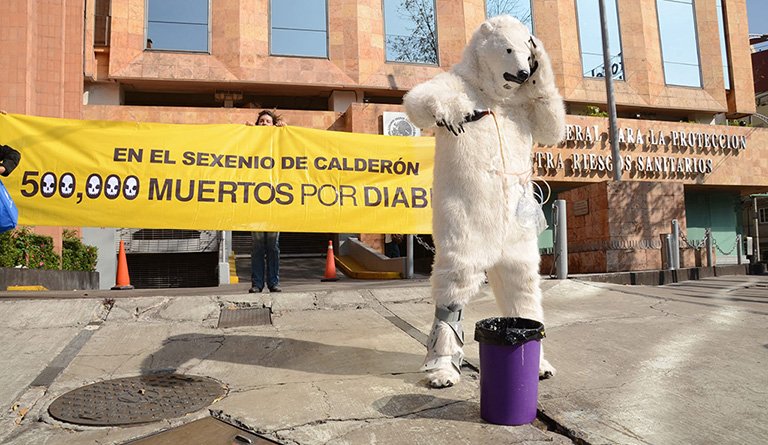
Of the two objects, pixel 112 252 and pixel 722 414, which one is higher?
pixel 112 252

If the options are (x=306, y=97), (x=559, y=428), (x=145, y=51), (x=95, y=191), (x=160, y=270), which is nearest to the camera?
(x=559, y=428)

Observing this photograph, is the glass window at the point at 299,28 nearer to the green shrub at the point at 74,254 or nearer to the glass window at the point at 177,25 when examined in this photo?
the glass window at the point at 177,25

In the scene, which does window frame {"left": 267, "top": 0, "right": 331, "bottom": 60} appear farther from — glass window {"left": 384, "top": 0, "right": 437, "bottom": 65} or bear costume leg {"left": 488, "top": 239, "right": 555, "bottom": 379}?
bear costume leg {"left": 488, "top": 239, "right": 555, "bottom": 379}

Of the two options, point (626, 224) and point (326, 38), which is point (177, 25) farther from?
point (626, 224)

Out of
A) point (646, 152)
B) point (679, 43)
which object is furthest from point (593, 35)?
point (646, 152)

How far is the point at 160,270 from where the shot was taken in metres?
14.9

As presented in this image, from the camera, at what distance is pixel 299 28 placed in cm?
1770

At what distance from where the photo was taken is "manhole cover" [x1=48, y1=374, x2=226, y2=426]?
95.3 inches

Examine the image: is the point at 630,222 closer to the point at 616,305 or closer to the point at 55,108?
the point at 616,305

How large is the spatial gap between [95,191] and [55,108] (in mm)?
5411

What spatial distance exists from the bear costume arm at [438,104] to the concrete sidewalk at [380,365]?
1.49m

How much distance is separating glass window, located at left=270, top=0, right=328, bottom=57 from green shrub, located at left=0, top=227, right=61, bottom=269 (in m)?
11.5

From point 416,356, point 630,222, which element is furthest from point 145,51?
point 416,356

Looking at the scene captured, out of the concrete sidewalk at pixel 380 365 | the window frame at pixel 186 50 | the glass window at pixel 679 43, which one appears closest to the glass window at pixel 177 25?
the window frame at pixel 186 50
